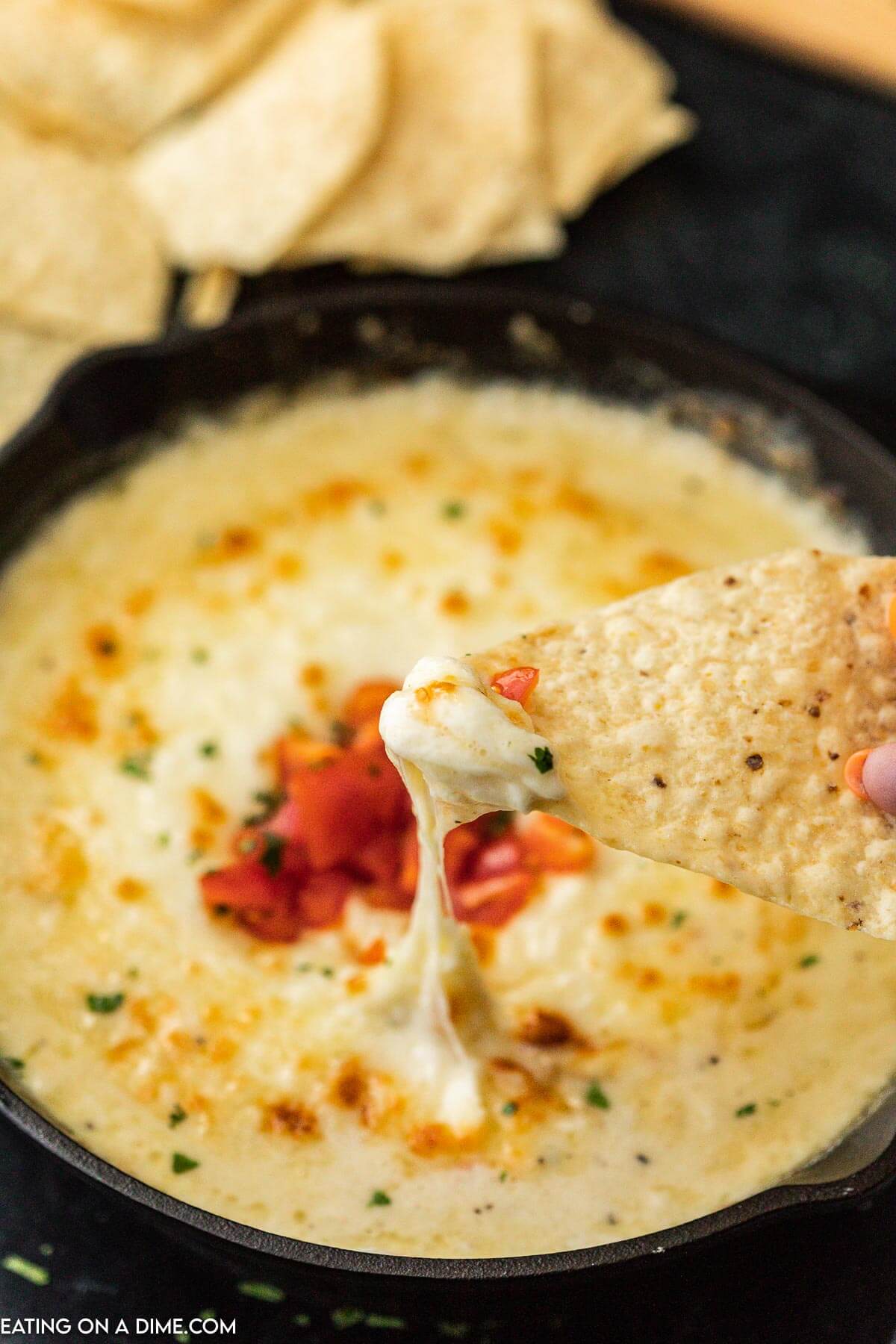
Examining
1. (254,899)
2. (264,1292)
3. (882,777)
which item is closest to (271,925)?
(254,899)

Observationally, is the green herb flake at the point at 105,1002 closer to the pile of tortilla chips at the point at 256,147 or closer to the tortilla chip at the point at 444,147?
the pile of tortilla chips at the point at 256,147

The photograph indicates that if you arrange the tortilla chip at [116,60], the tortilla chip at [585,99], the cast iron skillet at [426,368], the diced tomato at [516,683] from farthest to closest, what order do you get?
the tortilla chip at [585,99] → the tortilla chip at [116,60] → the cast iron skillet at [426,368] → the diced tomato at [516,683]

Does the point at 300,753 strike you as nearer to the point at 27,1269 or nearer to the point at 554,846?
the point at 554,846

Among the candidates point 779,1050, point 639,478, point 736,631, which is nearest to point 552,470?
point 639,478

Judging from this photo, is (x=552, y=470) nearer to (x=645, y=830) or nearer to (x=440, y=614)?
(x=440, y=614)

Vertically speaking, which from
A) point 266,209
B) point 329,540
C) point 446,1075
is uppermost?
point 266,209

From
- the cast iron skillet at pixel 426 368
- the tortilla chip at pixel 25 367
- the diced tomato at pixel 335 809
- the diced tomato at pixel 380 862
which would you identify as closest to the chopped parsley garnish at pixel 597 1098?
the diced tomato at pixel 380 862
